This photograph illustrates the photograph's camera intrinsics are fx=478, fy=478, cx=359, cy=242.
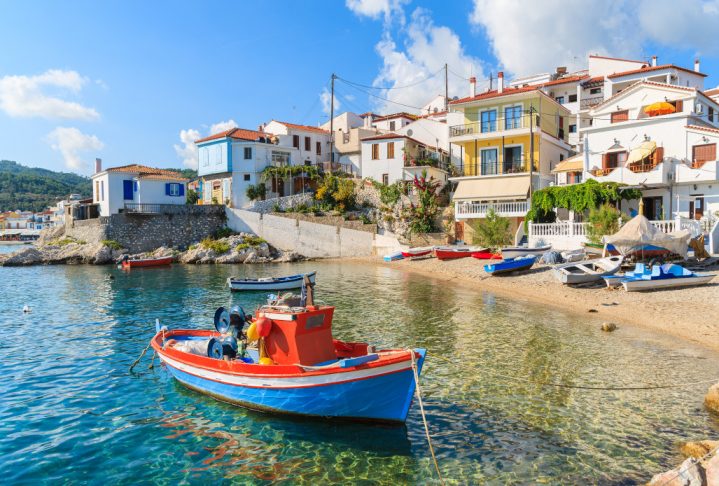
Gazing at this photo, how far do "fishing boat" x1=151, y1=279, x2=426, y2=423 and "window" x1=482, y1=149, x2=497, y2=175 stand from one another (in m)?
34.9

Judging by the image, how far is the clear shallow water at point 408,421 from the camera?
830cm

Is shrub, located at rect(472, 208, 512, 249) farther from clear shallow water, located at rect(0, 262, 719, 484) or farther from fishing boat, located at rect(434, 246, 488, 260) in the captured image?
clear shallow water, located at rect(0, 262, 719, 484)

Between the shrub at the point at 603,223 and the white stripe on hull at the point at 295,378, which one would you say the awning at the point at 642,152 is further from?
the white stripe on hull at the point at 295,378

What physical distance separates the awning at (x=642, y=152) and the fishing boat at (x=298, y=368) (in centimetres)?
2907

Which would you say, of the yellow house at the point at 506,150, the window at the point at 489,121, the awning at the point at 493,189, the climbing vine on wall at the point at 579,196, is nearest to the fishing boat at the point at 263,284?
the yellow house at the point at 506,150

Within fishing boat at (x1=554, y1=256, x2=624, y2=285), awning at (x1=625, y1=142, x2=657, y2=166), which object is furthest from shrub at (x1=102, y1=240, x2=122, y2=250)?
awning at (x1=625, y1=142, x2=657, y2=166)

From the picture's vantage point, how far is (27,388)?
40.9ft

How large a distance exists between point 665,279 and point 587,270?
142 inches

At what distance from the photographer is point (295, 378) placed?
967 cm

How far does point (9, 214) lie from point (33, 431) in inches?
6288

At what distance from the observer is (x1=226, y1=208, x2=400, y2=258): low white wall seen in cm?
4612

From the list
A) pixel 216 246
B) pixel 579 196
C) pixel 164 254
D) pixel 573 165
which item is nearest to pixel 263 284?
pixel 216 246

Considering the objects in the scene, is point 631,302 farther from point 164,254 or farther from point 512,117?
point 164,254

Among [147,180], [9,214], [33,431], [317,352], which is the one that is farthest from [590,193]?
[9,214]
